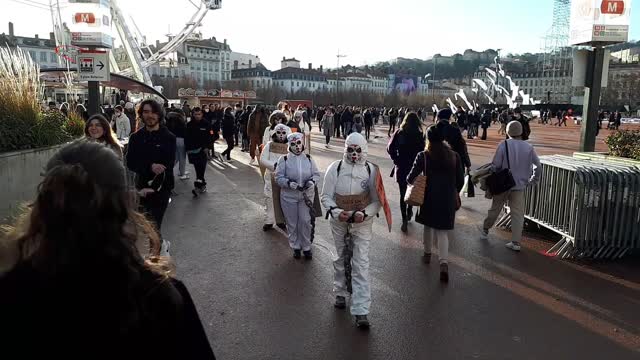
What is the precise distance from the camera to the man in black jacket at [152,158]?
→ 18.5 ft

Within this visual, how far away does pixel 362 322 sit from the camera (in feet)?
15.3

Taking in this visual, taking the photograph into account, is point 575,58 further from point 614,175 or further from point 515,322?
point 515,322

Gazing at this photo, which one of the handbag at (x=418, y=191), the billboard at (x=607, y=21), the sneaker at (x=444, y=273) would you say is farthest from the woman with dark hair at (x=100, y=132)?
the billboard at (x=607, y=21)

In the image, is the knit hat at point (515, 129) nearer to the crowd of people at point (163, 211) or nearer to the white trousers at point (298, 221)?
the crowd of people at point (163, 211)

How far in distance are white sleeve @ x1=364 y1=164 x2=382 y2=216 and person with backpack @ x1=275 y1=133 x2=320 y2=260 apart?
5.05 feet

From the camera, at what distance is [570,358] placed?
4164mm

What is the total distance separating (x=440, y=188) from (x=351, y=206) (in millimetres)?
1518

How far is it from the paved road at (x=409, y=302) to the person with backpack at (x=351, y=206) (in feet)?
1.33

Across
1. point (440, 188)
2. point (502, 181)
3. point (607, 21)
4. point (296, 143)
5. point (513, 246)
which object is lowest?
point (513, 246)

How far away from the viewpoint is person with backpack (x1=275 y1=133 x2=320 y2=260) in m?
6.56

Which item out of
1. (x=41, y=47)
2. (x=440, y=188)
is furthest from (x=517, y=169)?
(x=41, y=47)

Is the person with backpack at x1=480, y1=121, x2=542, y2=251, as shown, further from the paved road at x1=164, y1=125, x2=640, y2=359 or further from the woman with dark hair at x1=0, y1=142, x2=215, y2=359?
the woman with dark hair at x1=0, y1=142, x2=215, y2=359

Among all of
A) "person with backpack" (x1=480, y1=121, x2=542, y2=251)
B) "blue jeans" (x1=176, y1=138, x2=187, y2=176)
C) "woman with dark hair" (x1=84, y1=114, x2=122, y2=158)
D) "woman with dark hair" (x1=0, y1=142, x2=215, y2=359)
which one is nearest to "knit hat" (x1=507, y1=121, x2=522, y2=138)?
"person with backpack" (x1=480, y1=121, x2=542, y2=251)

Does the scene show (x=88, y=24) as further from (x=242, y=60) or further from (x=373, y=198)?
(x=242, y=60)
